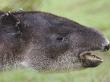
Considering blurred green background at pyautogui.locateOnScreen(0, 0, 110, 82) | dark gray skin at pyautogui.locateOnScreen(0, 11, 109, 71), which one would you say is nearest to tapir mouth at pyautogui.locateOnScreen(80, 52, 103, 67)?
dark gray skin at pyautogui.locateOnScreen(0, 11, 109, 71)

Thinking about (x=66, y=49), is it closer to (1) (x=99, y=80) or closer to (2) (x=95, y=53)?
(2) (x=95, y=53)

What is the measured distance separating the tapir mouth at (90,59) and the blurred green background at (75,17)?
238 centimetres

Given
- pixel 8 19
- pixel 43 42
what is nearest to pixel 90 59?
pixel 43 42

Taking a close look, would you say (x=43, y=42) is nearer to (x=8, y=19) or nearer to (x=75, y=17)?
(x=8, y=19)

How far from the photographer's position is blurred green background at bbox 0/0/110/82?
13.2 m

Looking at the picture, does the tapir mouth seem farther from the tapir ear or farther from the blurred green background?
the blurred green background

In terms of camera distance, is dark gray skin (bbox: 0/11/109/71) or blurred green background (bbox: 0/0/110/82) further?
blurred green background (bbox: 0/0/110/82)

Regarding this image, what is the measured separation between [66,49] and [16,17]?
92cm

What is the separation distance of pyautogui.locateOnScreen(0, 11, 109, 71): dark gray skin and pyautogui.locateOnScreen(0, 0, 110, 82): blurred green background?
2.06 meters

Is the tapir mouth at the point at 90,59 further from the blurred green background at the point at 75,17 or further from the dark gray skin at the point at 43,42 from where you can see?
the blurred green background at the point at 75,17

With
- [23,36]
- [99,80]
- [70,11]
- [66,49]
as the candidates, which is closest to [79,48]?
[66,49]

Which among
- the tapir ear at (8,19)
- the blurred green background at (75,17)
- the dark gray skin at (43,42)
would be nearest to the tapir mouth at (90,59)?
the dark gray skin at (43,42)

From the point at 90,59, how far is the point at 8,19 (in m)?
1.40

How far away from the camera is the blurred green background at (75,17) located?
43.3 feet
